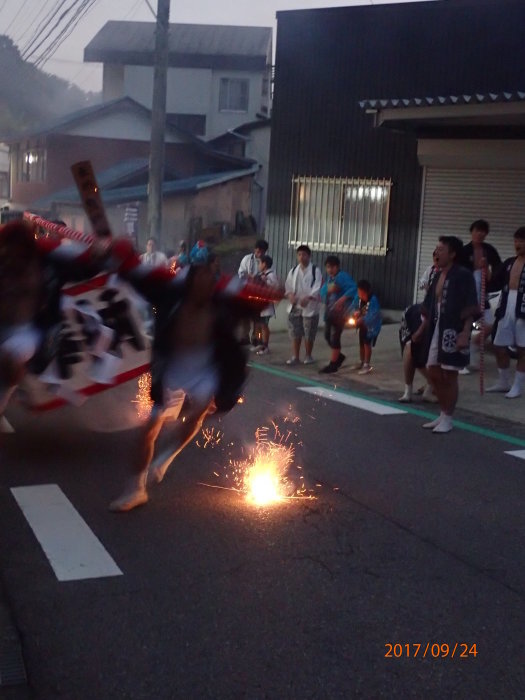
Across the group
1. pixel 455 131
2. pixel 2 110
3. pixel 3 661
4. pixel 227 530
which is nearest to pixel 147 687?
pixel 3 661

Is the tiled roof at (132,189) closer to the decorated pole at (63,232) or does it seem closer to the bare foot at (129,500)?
the decorated pole at (63,232)

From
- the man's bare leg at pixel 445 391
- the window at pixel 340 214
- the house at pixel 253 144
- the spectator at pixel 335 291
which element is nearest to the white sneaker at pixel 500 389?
the spectator at pixel 335 291

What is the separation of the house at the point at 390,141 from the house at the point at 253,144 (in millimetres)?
19793

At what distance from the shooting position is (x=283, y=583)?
4.82 metres

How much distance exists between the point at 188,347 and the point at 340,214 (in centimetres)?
1261

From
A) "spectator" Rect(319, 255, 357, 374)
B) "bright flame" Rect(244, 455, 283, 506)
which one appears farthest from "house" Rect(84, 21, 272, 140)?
"bright flame" Rect(244, 455, 283, 506)

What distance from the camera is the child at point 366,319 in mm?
12120

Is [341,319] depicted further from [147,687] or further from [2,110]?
[2,110]

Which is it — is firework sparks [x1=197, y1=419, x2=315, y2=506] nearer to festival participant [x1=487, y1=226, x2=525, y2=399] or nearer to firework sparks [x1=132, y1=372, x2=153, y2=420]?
firework sparks [x1=132, y1=372, x2=153, y2=420]

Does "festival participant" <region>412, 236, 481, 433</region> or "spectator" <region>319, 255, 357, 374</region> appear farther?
"spectator" <region>319, 255, 357, 374</region>

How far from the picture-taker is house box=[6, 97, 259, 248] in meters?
31.9

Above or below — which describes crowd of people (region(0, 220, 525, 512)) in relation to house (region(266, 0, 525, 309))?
below
